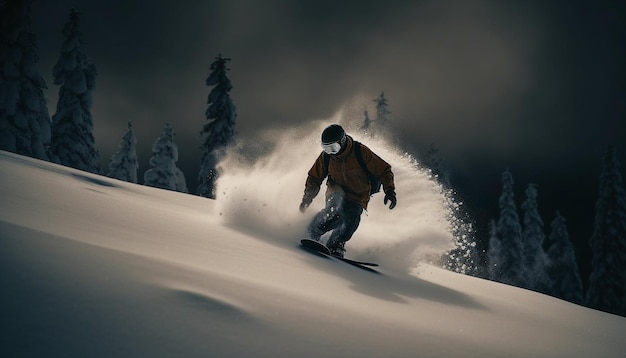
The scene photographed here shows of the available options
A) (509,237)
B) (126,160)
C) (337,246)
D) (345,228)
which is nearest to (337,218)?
(345,228)

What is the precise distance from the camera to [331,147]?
271 inches

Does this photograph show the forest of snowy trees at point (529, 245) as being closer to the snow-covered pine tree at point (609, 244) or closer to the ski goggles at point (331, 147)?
the snow-covered pine tree at point (609, 244)

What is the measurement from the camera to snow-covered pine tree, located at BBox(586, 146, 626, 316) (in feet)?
112

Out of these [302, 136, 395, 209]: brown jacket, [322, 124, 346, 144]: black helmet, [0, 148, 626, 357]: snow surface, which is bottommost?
[0, 148, 626, 357]: snow surface

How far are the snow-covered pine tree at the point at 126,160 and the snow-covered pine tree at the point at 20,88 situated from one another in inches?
447

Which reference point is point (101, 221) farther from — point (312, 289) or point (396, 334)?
point (396, 334)

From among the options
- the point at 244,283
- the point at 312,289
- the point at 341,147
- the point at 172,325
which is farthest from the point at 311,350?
the point at 341,147

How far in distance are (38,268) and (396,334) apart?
167 cm

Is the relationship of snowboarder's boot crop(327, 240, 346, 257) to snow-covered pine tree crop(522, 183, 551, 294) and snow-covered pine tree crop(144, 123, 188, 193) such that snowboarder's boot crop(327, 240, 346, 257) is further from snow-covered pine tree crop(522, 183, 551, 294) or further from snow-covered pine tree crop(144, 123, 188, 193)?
snow-covered pine tree crop(522, 183, 551, 294)

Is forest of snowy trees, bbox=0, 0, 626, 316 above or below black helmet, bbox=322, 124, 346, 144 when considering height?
above

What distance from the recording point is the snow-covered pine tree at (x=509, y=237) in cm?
3972

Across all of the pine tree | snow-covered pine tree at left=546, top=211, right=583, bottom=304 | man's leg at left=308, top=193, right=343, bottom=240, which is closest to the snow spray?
man's leg at left=308, top=193, right=343, bottom=240

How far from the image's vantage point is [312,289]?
3.01 meters

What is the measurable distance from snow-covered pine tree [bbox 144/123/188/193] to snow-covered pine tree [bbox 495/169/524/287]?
29.5m
